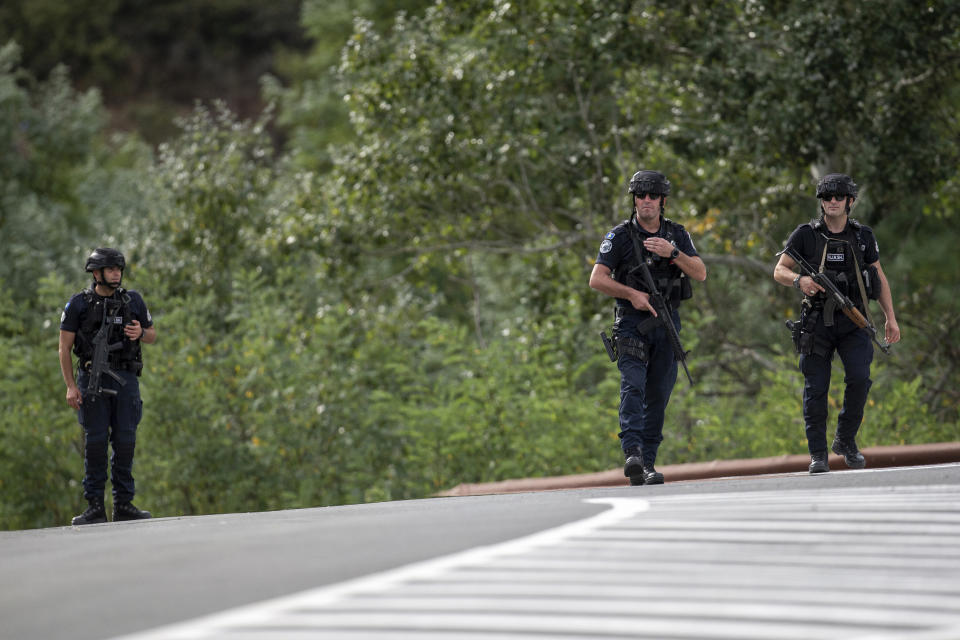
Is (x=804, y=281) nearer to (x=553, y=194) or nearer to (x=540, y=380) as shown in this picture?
(x=540, y=380)

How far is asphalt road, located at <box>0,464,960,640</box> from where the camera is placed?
3961 millimetres

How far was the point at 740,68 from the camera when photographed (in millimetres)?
14938

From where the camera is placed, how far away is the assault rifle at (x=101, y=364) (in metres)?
9.80

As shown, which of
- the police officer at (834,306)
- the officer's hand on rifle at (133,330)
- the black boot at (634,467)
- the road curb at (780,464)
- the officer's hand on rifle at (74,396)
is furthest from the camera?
the officer's hand on rifle at (133,330)

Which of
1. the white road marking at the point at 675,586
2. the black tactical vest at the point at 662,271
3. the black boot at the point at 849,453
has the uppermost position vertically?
the black tactical vest at the point at 662,271

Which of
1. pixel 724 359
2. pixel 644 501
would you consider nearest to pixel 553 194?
pixel 724 359

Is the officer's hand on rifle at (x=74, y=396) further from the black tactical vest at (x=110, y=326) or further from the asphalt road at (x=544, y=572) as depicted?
the asphalt road at (x=544, y=572)

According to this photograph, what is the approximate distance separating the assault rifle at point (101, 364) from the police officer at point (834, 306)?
4.63m

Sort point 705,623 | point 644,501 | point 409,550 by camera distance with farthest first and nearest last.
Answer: point 644,501 < point 409,550 < point 705,623

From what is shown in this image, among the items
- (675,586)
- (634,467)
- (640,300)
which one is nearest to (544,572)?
(675,586)

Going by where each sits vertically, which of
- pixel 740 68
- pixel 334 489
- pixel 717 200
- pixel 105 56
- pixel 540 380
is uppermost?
pixel 105 56

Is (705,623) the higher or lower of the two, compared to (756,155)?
lower

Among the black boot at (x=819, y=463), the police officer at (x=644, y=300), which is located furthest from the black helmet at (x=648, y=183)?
the black boot at (x=819, y=463)

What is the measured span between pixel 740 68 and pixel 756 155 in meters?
1.06
